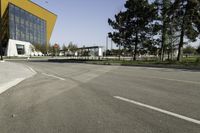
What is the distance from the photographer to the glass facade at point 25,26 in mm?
90750

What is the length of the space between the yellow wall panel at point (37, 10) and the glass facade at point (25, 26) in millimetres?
1630

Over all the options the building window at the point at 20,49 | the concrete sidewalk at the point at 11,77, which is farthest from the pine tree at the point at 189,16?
the building window at the point at 20,49

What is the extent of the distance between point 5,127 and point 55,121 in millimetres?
1085

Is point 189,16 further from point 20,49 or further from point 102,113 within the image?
point 20,49

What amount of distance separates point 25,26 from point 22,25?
3.02 m

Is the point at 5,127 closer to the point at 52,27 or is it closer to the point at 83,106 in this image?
the point at 83,106

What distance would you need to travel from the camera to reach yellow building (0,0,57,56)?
89.0 metres

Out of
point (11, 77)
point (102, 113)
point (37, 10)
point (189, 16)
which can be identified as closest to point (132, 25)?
point (189, 16)

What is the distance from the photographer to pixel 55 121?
5250mm

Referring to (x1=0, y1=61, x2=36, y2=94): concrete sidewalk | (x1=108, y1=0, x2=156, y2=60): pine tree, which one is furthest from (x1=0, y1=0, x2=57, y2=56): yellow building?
(x1=0, y1=61, x2=36, y2=94): concrete sidewalk

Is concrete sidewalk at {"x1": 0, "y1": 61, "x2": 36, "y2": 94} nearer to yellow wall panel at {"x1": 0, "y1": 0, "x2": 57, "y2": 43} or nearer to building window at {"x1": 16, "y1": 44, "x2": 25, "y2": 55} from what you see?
yellow wall panel at {"x1": 0, "y1": 0, "x2": 57, "y2": 43}

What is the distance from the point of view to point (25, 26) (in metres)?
101

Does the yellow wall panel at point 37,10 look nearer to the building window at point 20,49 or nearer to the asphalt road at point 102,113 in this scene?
the building window at point 20,49

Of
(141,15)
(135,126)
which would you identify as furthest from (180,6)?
(135,126)
